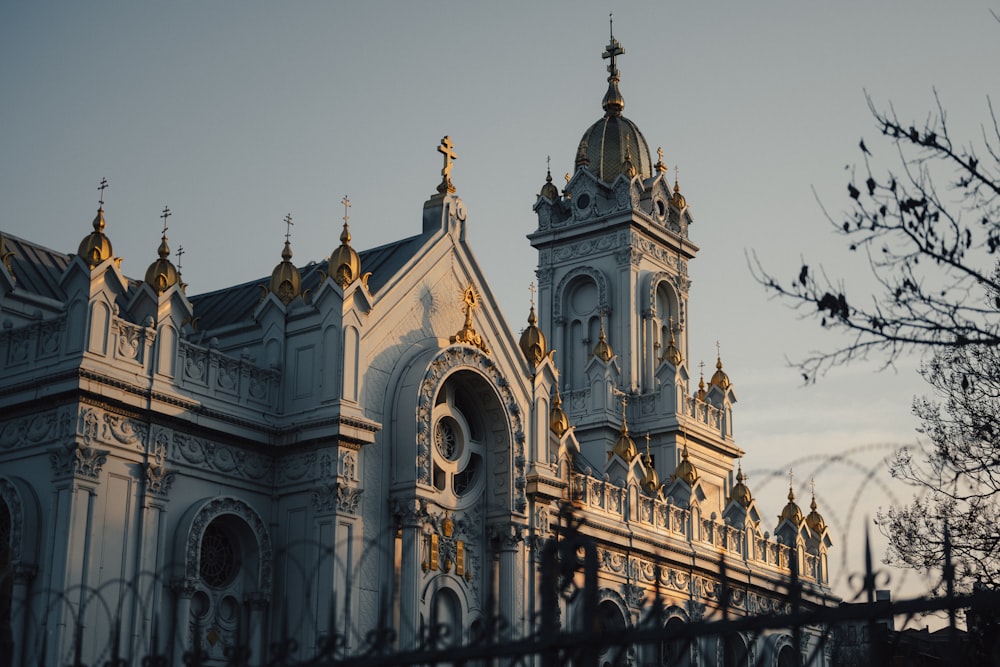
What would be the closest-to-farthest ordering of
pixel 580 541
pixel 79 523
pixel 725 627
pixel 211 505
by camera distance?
pixel 725 627
pixel 580 541
pixel 79 523
pixel 211 505

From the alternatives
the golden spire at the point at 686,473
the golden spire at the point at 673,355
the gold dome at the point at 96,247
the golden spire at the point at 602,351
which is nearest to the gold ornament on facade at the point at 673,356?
the golden spire at the point at 673,355

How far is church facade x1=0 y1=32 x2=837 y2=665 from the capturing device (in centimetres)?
2700

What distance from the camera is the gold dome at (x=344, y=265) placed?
3158 centimetres

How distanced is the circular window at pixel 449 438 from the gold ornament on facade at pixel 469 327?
6.41ft

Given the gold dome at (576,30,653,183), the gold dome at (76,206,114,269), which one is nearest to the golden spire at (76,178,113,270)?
the gold dome at (76,206,114,269)

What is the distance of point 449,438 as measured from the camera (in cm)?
3472

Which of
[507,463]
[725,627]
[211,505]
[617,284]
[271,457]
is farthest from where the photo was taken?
[617,284]

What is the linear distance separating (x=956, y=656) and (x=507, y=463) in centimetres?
2646

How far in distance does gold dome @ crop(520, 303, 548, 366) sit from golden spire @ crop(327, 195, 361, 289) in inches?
280

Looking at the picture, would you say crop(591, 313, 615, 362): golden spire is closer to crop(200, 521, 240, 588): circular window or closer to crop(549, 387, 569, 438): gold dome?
crop(549, 387, 569, 438): gold dome

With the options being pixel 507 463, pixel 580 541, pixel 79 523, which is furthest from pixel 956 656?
pixel 507 463

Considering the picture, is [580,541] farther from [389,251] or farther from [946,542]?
[389,251]

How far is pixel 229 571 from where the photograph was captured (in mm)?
30234

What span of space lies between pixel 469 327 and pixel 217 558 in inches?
348
